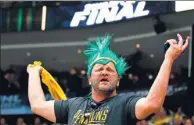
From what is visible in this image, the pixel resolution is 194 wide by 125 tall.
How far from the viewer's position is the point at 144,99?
9.29ft

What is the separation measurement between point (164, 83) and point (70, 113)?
0.71m

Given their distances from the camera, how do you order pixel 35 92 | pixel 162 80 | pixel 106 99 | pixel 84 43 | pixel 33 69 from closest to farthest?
pixel 162 80 < pixel 106 99 < pixel 35 92 < pixel 33 69 < pixel 84 43

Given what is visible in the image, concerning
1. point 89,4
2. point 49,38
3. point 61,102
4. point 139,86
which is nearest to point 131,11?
point 89,4

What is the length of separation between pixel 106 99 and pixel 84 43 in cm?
1255

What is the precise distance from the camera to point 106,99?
3.10 meters

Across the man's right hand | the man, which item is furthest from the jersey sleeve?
the man's right hand

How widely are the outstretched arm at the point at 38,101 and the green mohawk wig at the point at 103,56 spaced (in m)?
0.35

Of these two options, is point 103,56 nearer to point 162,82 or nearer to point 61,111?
point 61,111

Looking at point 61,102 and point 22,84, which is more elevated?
point 61,102

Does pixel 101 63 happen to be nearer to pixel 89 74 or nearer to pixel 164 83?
pixel 89 74

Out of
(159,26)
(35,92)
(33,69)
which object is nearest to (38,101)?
(35,92)

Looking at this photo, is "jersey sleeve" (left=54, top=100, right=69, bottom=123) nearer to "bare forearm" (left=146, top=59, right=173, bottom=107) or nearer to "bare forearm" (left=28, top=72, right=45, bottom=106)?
"bare forearm" (left=28, top=72, right=45, bottom=106)

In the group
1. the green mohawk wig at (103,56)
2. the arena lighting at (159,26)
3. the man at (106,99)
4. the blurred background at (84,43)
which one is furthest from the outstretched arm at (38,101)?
the arena lighting at (159,26)

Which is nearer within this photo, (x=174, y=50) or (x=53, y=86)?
(x=174, y=50)
